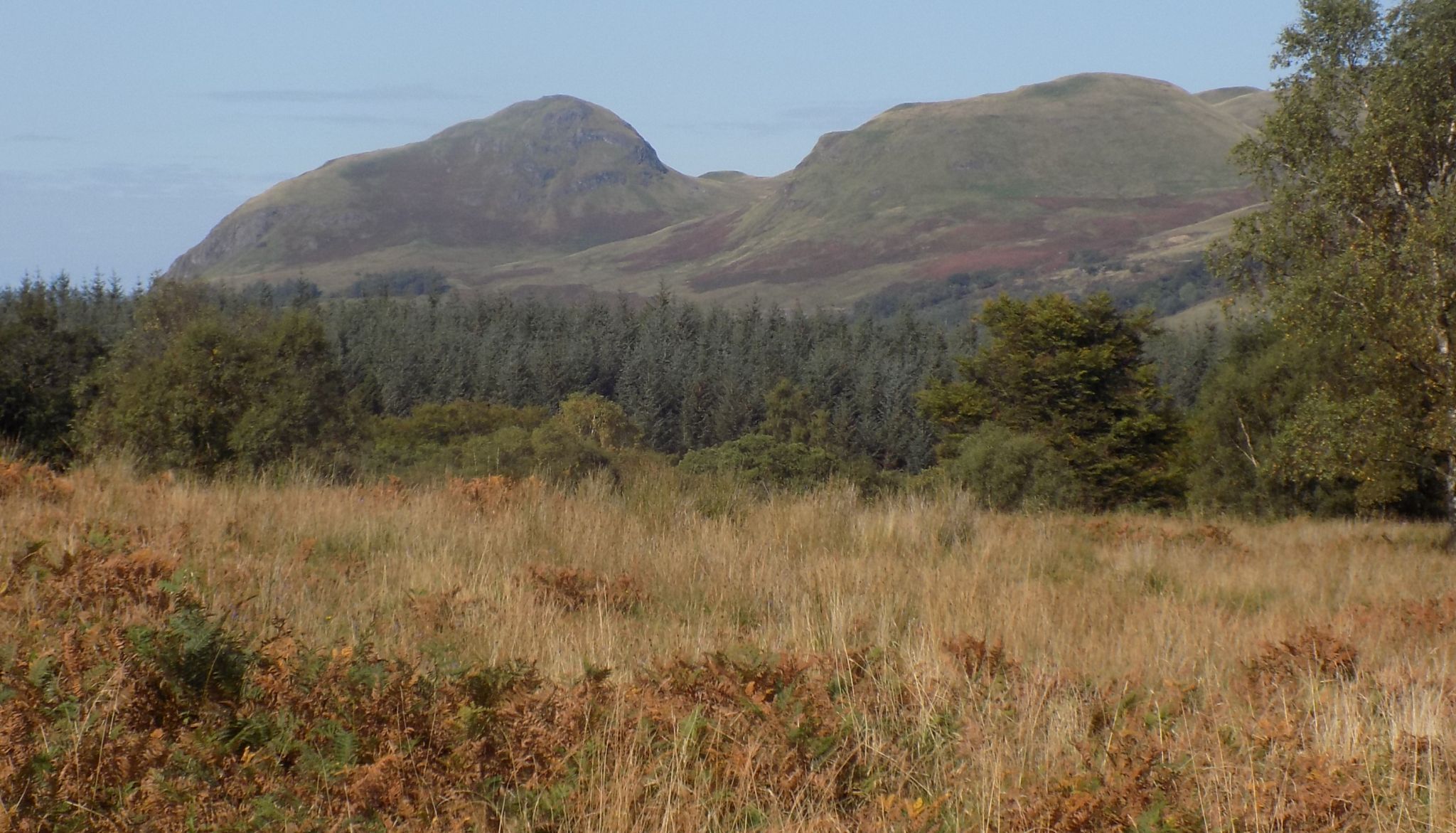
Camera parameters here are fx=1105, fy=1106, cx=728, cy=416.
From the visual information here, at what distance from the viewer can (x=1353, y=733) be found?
3.92 meters

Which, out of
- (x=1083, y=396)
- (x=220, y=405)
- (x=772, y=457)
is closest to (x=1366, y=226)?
(x=772, y=457)

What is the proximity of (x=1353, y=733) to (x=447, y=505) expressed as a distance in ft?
21.0

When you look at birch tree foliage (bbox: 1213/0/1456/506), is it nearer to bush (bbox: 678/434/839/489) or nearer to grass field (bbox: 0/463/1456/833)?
grass field (bbox: 0/463/1456/833)

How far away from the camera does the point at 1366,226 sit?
17.0 meters

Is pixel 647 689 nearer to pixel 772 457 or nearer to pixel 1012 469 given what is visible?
pixel 1012 469

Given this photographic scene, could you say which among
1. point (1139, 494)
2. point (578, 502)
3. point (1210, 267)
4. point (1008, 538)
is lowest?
point (1139, 494)

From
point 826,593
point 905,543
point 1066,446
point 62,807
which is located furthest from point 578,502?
point 1066,446

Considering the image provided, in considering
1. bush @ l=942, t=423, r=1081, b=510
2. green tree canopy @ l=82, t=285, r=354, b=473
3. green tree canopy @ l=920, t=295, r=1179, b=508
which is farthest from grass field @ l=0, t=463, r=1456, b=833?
green tree canopy @ l=920, t=295, r=1179, b=508

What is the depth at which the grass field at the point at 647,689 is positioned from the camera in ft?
10.6

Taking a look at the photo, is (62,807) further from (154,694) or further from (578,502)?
(578,502)

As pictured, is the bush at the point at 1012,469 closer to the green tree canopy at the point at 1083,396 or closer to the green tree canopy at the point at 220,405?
the green tree canopy at the point at 1083,396

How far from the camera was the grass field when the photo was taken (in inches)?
127

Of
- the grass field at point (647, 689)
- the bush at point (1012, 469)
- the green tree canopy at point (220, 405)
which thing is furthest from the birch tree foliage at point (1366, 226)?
the green tree canopy at point (220, 405)

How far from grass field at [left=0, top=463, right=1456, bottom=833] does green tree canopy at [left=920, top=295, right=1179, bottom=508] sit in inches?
1436
